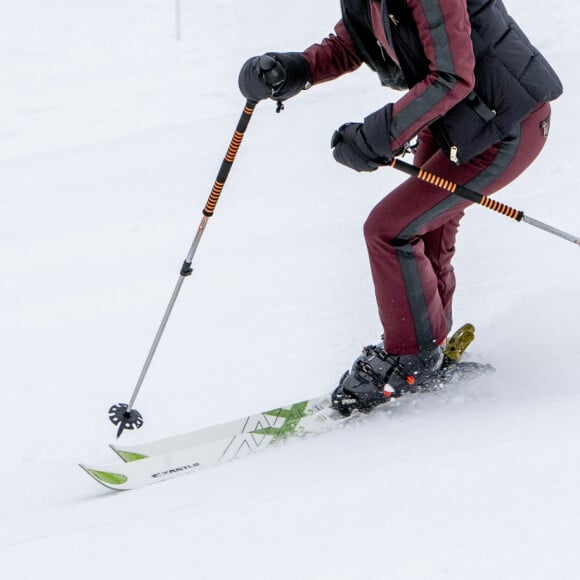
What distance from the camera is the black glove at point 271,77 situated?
3529 millimetres

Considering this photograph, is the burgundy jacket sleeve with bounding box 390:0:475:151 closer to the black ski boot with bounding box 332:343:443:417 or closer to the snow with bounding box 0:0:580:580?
the black ski boot with bounding box 332:343:443:417

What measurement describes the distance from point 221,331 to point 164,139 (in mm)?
2779

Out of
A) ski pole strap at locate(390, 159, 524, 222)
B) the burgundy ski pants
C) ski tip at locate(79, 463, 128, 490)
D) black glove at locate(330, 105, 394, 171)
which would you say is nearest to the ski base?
ski tip at locate(79, 463, 128, 490)

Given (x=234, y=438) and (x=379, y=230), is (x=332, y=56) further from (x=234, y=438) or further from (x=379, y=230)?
(x=234, y=438)

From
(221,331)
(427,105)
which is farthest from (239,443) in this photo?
(427,105)

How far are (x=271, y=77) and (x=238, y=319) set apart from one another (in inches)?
73.0

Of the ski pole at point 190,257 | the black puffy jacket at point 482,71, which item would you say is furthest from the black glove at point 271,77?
the black puffy jacket at point 482,71

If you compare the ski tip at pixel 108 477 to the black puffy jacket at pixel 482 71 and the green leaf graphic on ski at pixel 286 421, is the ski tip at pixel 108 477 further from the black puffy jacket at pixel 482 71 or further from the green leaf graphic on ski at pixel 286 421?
the black puffy jacket at pixel 482 71

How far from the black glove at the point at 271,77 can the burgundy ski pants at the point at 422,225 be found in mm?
590

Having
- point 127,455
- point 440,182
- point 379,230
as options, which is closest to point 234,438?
point 127,455

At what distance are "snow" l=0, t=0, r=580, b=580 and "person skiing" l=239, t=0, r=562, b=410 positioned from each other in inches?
12.6

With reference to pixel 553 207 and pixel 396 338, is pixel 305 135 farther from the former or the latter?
pixel 396 338

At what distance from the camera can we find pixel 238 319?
16.6 feet

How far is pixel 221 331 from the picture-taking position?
4.97m
